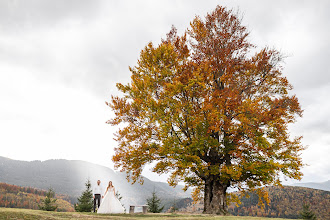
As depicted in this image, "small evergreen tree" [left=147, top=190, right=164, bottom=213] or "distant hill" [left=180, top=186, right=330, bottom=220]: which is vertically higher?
"small evergreen tree" [left=147, top=190, right=164, bottom=213]

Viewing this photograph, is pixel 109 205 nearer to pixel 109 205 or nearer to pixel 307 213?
pixel 109 205

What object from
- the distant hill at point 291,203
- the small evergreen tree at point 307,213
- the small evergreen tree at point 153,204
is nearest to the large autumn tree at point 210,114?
the small evergreen tree at point 153,204

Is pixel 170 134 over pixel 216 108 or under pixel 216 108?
under

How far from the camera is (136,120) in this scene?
20.1 m

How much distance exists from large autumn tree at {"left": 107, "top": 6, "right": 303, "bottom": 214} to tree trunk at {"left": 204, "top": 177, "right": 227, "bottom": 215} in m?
0.07

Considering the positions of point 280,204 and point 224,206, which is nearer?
point 224,206

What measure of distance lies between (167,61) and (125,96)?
174 inches

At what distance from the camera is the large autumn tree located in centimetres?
1789

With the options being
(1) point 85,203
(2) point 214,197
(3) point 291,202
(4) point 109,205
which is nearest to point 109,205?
(4) point 109,205

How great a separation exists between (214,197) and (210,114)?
23.7ft

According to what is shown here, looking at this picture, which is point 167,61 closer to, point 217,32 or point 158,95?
point 158,95

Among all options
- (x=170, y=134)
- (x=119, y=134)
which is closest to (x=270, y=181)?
(x=170, y=134)

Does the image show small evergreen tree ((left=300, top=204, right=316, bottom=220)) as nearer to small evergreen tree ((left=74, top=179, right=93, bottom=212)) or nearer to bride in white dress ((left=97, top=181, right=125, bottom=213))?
small evergreen tree ((left=74, top=179, right=93, bottom=212))

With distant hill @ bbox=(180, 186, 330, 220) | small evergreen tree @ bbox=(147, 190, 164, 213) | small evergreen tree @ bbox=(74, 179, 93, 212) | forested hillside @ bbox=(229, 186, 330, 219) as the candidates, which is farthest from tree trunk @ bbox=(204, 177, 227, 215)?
forested hillside @ bbox=(229, 186, 330, 219)
